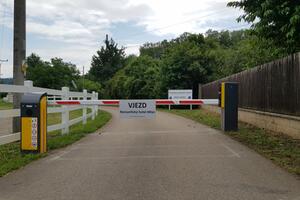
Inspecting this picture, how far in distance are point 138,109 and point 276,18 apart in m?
4.83

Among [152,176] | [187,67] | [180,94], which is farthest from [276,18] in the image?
[187,67]

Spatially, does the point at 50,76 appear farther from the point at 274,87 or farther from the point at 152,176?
the point at 152,176

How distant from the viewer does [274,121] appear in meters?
15.7

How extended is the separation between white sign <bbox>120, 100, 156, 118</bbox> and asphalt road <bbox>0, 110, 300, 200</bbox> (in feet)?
5.72

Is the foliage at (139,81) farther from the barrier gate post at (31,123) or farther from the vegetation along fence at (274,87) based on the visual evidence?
the barrier gate post at (31,123)

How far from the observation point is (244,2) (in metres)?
14.2

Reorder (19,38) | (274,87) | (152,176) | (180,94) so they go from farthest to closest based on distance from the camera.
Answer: (180,94), (274,87), (19,38), (152,176)

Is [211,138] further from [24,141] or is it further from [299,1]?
[24,141]

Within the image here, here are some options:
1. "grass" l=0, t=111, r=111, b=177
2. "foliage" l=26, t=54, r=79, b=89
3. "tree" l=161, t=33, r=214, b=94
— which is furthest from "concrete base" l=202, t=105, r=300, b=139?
"foliage" l=26, t=54, r=79, b=89

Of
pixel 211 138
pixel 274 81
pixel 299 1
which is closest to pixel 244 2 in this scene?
pixel 299 1

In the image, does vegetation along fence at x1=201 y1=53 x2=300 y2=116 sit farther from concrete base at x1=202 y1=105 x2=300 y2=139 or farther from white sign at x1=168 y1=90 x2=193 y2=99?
white sign at x1=168 y1=90 x2=193 y2=99

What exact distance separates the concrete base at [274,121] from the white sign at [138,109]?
4.11 m

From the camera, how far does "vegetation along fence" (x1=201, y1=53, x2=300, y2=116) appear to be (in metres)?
13.7

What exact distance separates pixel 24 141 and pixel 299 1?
8150 mm
